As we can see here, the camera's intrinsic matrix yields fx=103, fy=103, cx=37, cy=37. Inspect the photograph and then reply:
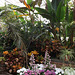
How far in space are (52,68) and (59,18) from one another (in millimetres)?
1694

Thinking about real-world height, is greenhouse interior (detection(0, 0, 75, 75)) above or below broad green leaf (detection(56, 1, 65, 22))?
below

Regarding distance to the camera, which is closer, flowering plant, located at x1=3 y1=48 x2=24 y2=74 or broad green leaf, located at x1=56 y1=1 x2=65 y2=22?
flowering plant, located at x1=3 y1=48 x2=24 y2=74

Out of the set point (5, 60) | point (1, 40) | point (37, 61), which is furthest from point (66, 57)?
point (1, 40)

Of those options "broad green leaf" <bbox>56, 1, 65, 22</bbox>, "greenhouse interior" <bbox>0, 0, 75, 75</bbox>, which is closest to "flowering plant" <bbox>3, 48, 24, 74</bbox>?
"greenhouse interior" <bbox>0, 0, 75, 75</bbox>

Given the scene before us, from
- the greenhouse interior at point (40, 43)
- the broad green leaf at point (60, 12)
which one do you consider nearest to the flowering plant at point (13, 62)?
the greenhouse interior at point (40, 43)

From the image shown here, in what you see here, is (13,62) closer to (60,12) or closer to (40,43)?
(40,43)

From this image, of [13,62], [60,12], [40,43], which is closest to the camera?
[13,62]

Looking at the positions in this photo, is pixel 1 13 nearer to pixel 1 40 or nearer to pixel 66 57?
pixel 1 40

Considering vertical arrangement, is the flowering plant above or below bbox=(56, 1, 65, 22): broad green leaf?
below

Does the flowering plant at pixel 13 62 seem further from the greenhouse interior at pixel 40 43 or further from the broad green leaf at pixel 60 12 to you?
the broad green leaf at pixel 60 12

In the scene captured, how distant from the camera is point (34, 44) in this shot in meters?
3.68

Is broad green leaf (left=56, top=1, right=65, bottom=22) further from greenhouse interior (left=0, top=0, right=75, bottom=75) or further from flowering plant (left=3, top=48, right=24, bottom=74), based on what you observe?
flowering plant (left=3, top=48, right=24, bottom=74)

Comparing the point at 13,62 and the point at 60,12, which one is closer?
the point at 13,62

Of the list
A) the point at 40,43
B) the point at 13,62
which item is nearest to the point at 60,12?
the point at 40,43
